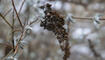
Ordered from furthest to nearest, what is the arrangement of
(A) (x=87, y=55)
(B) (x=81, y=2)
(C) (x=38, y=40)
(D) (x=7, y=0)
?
(B) (x=81, y=2) < (C) (x=38, y=40) < (A) (x=87, y=55) < (D) (x=7, y=0)

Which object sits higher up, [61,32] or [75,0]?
[61,32]

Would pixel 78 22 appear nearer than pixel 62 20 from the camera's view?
No

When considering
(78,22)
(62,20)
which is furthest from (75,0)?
(62,20)

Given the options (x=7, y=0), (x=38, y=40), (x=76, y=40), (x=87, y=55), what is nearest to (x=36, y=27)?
(x=38, y=40)

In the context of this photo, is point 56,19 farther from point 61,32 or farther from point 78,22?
point 78,22

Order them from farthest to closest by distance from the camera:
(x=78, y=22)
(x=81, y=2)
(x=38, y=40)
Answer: (x=81, y=2), (x=78, y=22), (x=38, y=40)

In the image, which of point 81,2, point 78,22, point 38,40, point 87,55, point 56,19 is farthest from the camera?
point 81,2

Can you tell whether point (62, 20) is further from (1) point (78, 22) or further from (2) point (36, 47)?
(1) point (78, 22)

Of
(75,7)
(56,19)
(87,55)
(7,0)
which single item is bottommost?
(87,55)

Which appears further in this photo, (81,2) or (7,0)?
(81,2)
